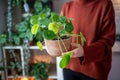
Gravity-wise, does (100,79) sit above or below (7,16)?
below

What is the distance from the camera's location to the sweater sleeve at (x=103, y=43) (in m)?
1.04

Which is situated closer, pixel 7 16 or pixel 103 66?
pixel 103 66

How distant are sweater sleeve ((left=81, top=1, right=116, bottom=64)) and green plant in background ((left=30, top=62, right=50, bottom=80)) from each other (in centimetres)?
103

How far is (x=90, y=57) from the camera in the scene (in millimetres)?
1049

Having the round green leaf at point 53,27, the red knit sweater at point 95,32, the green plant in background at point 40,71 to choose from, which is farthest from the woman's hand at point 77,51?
the green plant in background at point 40,71

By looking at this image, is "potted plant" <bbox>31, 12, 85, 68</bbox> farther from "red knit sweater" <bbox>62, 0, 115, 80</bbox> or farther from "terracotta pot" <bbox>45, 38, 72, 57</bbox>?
"red knit sweater" <bbox>62, 0, 115, 80</bbox>

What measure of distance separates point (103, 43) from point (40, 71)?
1122 millimetres

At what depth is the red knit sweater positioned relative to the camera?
1062mm

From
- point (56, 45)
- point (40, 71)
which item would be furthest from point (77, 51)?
point (40, 71)

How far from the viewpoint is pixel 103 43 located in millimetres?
1062

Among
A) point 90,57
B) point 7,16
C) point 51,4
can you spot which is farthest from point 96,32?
point 7,16

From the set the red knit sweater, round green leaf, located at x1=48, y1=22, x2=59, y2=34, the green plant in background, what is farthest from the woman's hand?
the green plant in background

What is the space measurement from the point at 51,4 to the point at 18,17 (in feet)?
1.36

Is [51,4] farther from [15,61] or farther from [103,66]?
[103,66]
